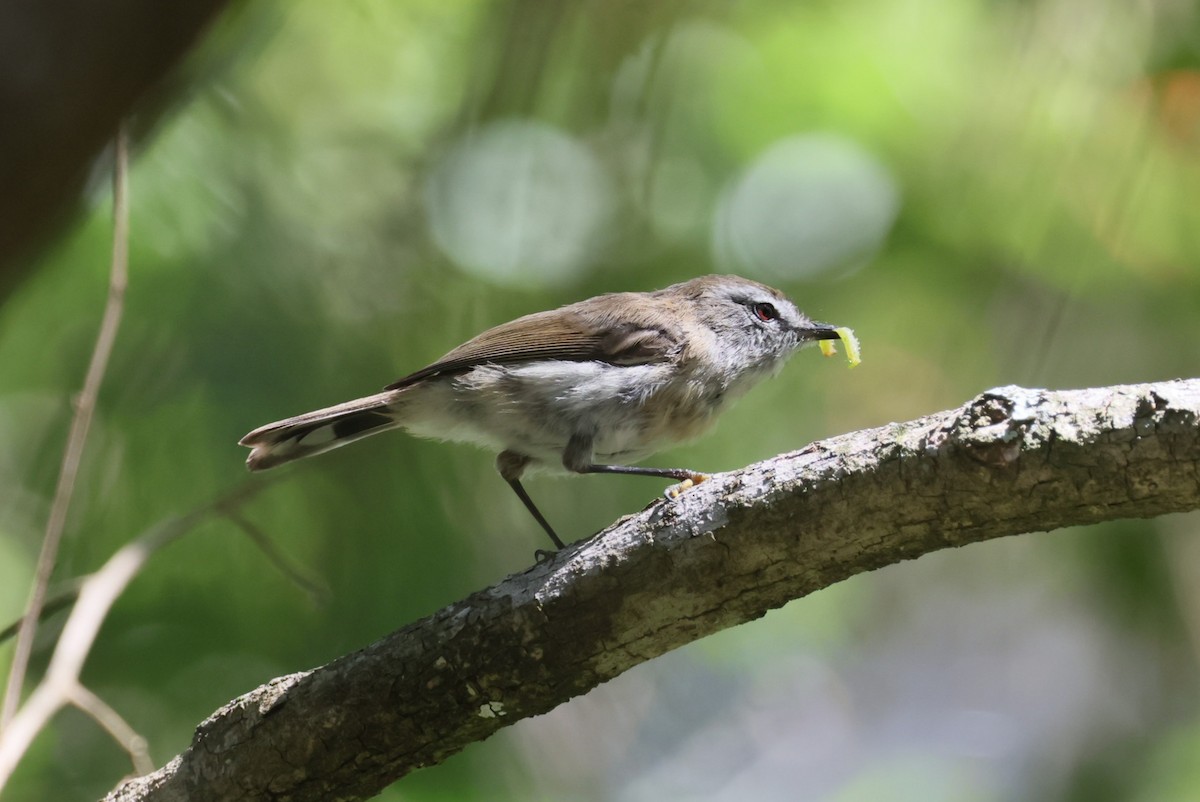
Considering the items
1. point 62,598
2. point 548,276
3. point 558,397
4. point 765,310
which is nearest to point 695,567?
point 558,397

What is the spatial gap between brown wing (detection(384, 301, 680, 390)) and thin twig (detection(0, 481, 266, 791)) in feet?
2.96

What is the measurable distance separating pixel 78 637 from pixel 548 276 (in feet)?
9.14

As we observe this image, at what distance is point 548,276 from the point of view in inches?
209

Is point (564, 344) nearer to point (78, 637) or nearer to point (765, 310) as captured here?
point (765, 310)

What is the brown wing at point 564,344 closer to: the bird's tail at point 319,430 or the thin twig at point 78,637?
the bird's tail at point 319,430

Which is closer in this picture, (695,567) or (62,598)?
(695,567)

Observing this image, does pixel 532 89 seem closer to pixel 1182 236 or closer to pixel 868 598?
pixel 1182 236

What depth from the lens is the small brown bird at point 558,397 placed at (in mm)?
4145

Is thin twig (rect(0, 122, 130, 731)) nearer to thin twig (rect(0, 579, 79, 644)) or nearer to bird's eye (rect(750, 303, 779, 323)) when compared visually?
thin twig (rect(0, 579, 79, 644))

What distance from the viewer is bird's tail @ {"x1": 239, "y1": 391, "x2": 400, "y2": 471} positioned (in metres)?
3.97

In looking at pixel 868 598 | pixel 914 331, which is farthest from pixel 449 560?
pixel 868 598

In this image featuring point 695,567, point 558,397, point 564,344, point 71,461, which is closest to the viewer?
point 695,567

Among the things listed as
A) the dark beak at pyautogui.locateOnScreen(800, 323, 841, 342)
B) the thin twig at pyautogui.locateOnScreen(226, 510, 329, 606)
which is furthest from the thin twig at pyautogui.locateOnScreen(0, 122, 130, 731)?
the dark beak at pyautogui.locateOnScreen(800, 323, 841, 342)

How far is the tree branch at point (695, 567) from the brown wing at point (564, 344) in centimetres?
166
